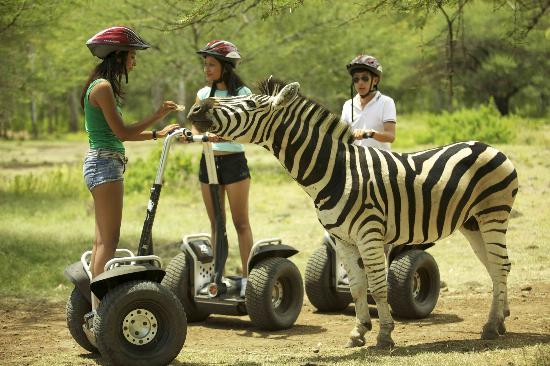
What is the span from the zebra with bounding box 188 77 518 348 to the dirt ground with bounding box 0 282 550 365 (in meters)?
0.32

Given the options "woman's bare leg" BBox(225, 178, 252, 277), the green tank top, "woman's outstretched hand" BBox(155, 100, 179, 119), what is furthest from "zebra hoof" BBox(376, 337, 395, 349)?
the green tank top

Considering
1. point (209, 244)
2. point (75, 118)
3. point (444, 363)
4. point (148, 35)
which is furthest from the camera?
point (75, 118)

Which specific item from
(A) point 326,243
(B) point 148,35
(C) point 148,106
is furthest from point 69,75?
(C) point 148,106

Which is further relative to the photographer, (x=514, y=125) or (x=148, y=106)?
(x=148, y=106)

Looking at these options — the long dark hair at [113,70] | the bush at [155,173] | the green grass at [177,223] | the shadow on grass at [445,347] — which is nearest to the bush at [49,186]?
the green grass at [177,223]

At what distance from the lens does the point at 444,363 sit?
5863 millimetres

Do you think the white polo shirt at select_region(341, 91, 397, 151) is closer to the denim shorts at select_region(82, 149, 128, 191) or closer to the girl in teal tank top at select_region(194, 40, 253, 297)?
the girl in teal tank top at select_region(194, 40, 253, 297)

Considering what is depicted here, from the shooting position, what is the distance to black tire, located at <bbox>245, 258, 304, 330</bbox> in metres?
7.50

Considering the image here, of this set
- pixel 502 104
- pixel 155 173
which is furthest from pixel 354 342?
pixel 502 104

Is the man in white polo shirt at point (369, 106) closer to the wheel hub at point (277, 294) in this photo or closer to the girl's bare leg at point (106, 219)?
the wheel hub at point (277, 294)

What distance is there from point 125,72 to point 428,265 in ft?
11.3

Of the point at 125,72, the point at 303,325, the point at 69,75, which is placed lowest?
the point at 303,325

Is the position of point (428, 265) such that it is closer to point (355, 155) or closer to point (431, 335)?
point (431, 335)

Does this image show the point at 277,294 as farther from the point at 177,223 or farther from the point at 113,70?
the point at 177,223
